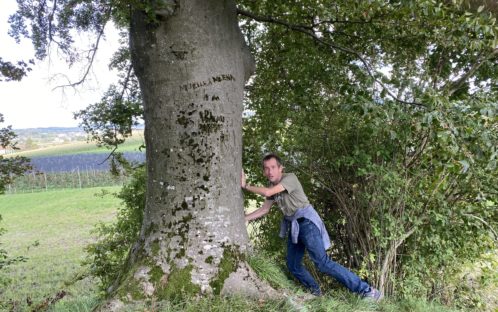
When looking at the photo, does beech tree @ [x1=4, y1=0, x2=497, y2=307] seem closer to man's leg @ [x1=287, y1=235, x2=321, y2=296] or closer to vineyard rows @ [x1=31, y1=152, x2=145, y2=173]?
man's leg @ [x1=287, y1=235, x2=321, y2=296]

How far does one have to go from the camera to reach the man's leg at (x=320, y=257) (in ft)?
14.3

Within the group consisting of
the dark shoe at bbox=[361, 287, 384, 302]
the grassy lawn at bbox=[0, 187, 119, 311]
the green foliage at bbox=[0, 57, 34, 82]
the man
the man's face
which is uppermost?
the green foliage at bbox=[0, 57, 34, 82]

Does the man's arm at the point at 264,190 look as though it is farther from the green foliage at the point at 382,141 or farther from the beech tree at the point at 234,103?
the green foliage at the point at 382,141

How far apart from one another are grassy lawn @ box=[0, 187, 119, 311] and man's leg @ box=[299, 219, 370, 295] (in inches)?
103

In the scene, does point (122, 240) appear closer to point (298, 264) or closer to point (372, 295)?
point (298, 264)

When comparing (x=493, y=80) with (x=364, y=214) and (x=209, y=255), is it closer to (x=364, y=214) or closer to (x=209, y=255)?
(x=364, y=214)

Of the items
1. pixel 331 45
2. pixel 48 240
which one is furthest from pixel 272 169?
pixel 48 240

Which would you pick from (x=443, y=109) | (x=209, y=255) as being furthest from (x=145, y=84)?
(x=443, y=109)

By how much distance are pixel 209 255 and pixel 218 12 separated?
2.27 meters

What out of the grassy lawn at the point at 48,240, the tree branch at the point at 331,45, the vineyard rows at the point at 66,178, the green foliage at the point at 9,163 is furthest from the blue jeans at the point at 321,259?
the vineyard rows at the point at 66,178

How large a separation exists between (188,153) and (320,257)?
181 centimetres

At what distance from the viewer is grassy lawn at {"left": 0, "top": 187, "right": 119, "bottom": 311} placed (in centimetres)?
866

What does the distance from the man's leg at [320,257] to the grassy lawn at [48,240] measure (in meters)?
2.62

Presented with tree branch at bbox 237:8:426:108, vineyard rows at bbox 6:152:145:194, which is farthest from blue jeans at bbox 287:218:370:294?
vineyard rows at bbox 6:152:145:194
